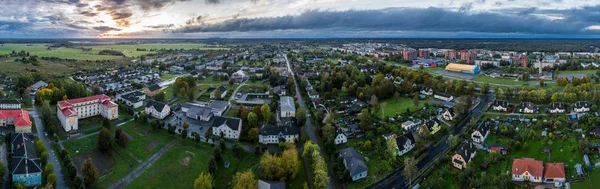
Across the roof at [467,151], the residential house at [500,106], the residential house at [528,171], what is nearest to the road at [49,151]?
the roof at [467,151]

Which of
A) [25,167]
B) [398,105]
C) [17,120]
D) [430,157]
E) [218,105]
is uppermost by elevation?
[218,105]

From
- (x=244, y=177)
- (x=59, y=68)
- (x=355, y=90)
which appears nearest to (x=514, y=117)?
(x=355, y=90)

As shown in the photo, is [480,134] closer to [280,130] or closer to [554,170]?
[554,170]

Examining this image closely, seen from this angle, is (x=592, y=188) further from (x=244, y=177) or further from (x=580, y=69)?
(x=580, y=69)

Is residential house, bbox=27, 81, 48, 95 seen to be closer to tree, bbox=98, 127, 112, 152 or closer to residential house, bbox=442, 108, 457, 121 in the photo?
tree, bbox=98, 127, 112, 152

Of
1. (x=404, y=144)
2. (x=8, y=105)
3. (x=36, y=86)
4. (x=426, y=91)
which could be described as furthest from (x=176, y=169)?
(x=36, y=86)

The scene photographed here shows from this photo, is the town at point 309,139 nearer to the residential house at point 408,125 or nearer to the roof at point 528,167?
the roof at point 528,167
